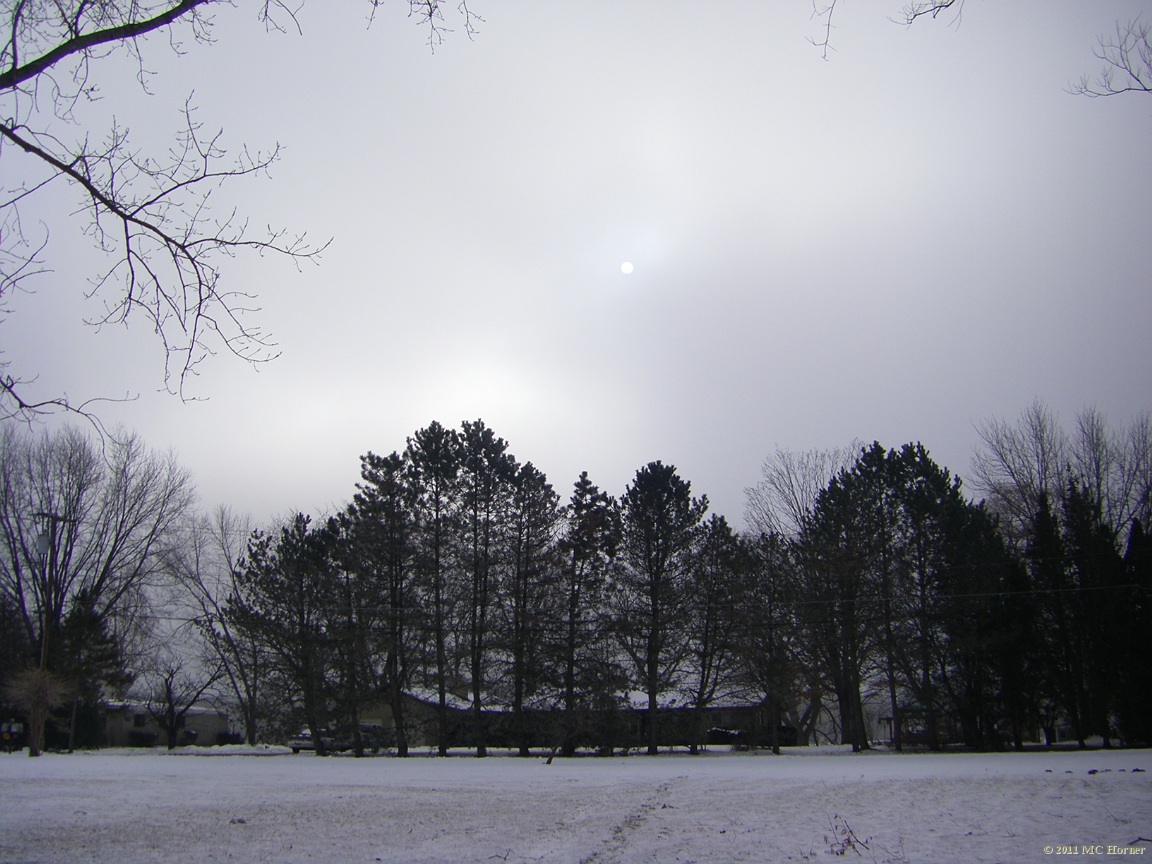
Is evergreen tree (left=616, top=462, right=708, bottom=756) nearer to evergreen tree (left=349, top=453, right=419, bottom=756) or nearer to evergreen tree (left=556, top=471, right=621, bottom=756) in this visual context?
evergreen tree (left=556, top=471, right=621, bottom=756)

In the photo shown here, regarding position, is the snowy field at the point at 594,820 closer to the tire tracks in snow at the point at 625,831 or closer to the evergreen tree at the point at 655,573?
the tire tracks in snow at the point at 625,831

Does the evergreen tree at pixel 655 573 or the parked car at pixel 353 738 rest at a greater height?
the evergreen tree at pixel 655 573

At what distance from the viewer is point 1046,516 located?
3556cm

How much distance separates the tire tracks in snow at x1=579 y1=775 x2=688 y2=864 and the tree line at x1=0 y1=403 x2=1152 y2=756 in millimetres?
22902

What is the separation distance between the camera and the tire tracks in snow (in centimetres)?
804

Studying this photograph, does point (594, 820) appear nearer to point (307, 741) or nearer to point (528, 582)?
point (528, 582)

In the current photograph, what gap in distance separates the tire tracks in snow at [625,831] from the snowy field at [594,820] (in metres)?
0.05

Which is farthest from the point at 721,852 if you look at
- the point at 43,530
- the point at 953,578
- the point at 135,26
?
the point at 43,530

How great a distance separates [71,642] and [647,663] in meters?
27.2

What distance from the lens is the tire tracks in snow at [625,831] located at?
26.4 ft

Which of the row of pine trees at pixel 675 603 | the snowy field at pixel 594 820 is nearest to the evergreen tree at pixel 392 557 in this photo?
the row of pine trees at pixel 675 603

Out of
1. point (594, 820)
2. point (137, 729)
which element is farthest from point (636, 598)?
point (137, 729)

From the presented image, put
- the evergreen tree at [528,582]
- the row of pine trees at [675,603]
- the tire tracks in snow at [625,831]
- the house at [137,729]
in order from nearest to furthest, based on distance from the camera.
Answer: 1. the tire tracks in snow at [625,831]
2. the row of pine trees at [675,603]
3. the evergreen tree at [528,582]
4. the house at [137,729]

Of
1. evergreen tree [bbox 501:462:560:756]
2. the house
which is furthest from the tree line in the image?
the house
